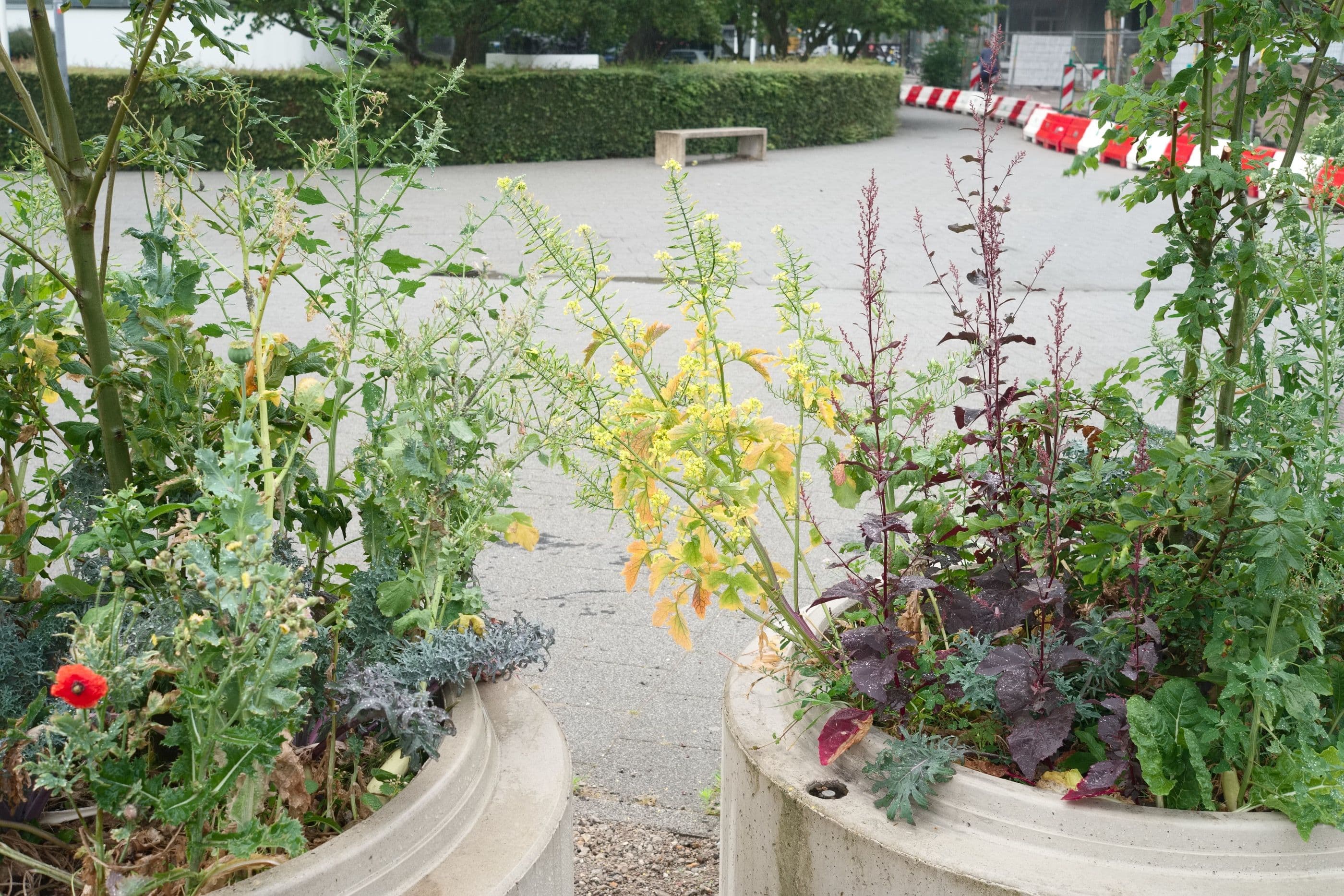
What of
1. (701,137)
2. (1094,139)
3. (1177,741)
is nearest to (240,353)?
(1177,741)

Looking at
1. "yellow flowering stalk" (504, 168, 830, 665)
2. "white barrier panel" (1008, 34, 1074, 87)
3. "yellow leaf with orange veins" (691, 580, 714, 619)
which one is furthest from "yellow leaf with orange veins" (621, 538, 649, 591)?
"white barrier panel" (1008, 34, 1074, 87)

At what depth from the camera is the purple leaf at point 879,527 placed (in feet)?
6.70

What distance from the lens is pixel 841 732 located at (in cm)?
194

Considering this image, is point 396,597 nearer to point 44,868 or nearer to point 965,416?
point 44,868

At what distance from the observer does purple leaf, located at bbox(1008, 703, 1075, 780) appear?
6.07 feet

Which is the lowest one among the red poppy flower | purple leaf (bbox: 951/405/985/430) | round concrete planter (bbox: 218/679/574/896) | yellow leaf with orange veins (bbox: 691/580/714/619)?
round concrete planter (bbox: 218/679/574/896)

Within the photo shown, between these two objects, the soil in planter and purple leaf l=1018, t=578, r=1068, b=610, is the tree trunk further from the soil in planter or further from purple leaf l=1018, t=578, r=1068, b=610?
purple leaf l=1018, t=578, r=1068, b=610

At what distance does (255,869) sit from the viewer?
5.33 feet

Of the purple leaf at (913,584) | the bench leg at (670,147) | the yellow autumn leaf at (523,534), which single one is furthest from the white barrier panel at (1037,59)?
the yellow autumn leaf at (523,534)

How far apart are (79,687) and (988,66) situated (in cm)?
174

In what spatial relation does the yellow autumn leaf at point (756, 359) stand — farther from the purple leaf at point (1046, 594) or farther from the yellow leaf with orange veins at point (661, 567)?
the purple leaf at point (1046, 594)

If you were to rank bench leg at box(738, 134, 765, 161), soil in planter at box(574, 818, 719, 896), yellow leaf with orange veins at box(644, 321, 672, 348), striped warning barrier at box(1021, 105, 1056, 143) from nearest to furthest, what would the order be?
yellow leaf with orange veins at box(644, 321, 672, 348) < soil in planter at box(574, 818, 719, 896) < bench leg at box(738, 134, 765, 161) < striped warning barrier at box(1021, 105, 1056, 143)

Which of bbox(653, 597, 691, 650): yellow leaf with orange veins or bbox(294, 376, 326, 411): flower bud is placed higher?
bbox(294, 376, 326, 411): flower bud

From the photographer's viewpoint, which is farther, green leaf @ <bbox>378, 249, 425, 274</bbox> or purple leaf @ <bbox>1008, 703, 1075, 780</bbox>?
green leaf @ <bbox>378, 249, 425, 274</bbox>
